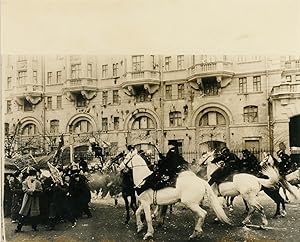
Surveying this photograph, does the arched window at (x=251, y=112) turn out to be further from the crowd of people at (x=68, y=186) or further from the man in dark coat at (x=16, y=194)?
the man in dark coat at (x=16, y=194)

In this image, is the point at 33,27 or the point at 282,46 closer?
the point at 33,27

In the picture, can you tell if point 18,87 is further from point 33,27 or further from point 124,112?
point 124,112

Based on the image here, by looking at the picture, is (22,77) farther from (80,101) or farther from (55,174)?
(55,174)

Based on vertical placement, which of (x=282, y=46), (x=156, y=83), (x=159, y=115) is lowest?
(x=159, y=115)

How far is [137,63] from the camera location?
3293 mm

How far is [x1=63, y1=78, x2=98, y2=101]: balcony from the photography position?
3.33 m

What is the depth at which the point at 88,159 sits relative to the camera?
333 centimetres

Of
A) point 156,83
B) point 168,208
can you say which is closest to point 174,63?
point 156,83

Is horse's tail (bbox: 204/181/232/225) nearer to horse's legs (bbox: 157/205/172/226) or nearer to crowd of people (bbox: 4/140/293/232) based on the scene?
crowd of people (bbox: 4/140/293/232)

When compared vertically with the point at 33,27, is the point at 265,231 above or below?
below

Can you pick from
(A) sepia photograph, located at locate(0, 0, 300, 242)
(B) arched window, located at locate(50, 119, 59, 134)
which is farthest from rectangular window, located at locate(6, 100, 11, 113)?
(B) arched window, located at locate(50, 119, 59, 134)

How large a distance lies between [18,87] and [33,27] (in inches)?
16.9

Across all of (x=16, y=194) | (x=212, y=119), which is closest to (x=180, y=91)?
(x=212, y=119)

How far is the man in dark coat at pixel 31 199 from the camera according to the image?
325 centimetres
